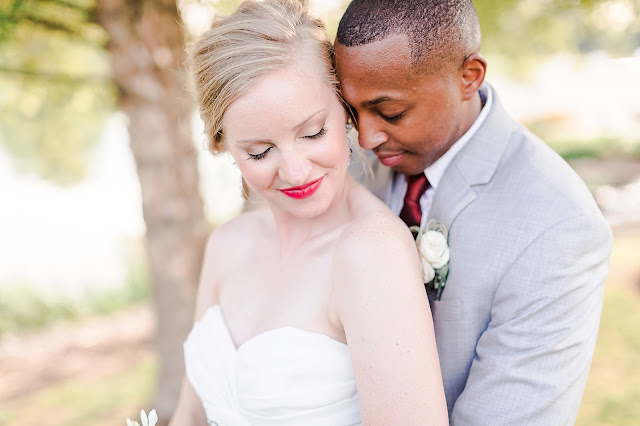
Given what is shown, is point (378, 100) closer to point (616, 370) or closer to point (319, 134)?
point (319, 134)

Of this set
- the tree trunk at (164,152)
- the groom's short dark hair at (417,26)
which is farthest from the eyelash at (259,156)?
the tree trunk at (164,152)

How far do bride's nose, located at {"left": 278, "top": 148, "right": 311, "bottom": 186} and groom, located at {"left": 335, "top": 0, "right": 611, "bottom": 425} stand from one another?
0.36m

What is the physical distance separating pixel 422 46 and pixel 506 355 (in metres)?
1.14

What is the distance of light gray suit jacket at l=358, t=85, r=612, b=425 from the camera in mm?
2012

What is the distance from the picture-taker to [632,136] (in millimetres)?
16094

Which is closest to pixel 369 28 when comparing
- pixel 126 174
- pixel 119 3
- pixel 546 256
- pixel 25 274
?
pixel 546 256

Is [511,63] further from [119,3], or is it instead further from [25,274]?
[25,274]

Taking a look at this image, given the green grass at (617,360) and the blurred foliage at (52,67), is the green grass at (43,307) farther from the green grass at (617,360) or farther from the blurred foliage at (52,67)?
the green grass at (617,360)

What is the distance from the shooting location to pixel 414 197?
2.50m

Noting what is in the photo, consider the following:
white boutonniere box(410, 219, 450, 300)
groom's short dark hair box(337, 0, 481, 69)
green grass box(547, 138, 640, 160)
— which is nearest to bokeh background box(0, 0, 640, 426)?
groom's short dark hair box(337, 0, 481, 69)

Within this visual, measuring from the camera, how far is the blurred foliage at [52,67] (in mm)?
4021

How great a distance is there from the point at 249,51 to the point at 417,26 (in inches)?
24.9

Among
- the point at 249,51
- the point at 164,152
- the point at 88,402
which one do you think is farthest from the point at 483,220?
the point at 88,402

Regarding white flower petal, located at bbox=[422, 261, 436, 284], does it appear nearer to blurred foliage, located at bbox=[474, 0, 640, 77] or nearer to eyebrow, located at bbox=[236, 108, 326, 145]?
eyebrow, located at bbox=[236, 108, 326, 145]
